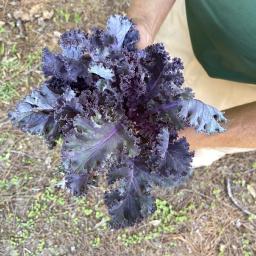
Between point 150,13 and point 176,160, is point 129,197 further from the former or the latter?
point 150,13

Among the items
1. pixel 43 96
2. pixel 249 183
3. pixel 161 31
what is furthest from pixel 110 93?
pixel 249 183

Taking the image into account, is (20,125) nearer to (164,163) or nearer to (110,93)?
(110,93)

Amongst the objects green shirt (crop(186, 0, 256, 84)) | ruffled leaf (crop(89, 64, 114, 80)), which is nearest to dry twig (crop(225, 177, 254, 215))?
green shirt (crop(186, 0, 256, 84))

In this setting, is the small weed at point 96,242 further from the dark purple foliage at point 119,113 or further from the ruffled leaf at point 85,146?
the ruffled leaf at point 85,146

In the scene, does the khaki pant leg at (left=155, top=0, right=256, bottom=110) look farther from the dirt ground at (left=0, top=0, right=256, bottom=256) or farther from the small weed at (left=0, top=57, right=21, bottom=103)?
the small weed at (left=0, top=57, right=21, bottom=103)

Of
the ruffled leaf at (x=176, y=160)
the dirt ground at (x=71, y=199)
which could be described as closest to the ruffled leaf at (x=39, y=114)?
the ruffled leaf at (x=176, y=160)

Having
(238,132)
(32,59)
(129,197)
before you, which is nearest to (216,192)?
(238,132)
